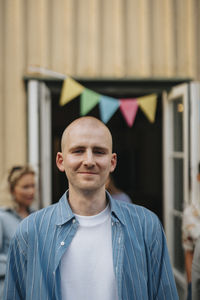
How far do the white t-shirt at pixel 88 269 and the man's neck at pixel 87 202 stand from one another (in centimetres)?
9

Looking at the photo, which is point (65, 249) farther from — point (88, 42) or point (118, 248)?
point (88, 42)

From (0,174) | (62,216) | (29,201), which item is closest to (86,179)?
(62,216)

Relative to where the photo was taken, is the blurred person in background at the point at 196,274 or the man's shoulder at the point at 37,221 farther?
the blurred person in background at the point at 196,274

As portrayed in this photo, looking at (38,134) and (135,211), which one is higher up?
(38,134)

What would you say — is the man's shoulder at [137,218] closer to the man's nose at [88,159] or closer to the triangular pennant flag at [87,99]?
the man's nose at [88,159]

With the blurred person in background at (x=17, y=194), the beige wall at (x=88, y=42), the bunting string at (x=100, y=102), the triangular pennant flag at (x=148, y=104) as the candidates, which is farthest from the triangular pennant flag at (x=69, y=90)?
the blurred person in background at (x=17, y=194)

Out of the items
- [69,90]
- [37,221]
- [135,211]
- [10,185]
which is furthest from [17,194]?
[135,211]

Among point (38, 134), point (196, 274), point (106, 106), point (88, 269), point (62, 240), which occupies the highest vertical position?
point (106, 106)

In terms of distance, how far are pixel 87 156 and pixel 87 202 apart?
0.21 m

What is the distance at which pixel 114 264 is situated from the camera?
61.5 inches

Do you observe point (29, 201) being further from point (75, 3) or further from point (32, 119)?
point (75, 3)

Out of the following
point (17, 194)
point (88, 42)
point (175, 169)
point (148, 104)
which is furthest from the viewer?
point (175, 169)

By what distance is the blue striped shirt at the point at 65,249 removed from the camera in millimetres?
1570

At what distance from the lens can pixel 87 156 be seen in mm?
1604
